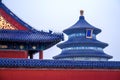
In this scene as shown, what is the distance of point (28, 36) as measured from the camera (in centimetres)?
1493

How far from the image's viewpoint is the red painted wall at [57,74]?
1245 cm

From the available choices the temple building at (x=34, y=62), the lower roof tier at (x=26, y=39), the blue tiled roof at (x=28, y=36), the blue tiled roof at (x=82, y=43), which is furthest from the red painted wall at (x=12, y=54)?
the blue tiled roof at (x=82, y=43)

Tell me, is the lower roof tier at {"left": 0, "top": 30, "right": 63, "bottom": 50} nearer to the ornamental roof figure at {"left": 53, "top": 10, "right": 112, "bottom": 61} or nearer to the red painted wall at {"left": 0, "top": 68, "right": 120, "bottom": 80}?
the red painted wall at {"left": 0, "top": 68, "right": 120, "bottom": 80}

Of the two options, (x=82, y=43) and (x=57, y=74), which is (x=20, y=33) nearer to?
(x=57, y=74)

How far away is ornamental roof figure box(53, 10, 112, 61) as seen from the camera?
29.2 m

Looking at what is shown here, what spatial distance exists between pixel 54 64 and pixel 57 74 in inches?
19.6

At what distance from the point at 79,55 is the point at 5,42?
1533 centimetres

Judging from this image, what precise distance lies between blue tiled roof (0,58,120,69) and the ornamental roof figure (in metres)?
15.3

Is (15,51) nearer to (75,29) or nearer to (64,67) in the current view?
(64,67)

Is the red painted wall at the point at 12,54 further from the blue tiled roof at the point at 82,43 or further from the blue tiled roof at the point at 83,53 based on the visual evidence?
the blue tiled roof at the point at 82,43

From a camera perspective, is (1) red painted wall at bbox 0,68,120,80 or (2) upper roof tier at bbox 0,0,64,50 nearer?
(1) red painted wall at bbox 0,68,120,80

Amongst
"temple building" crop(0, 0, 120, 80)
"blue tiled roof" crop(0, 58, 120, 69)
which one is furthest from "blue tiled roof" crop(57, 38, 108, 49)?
"blue tiled roof" crop(0, 58, 120, 69)

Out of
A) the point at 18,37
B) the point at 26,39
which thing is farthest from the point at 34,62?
the point at 18,37

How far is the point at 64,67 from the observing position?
1302cm
